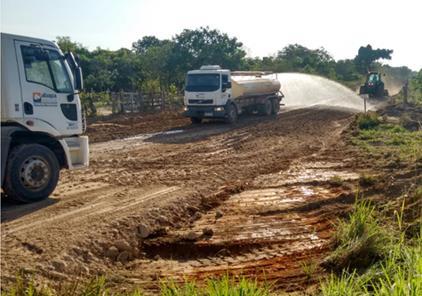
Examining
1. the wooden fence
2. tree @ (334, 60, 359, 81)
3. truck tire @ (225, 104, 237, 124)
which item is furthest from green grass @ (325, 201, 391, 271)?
tree @ (334, 60, 359, 81)

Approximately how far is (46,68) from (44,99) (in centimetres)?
55

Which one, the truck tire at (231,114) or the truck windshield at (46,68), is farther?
the truck tire at (231,114)

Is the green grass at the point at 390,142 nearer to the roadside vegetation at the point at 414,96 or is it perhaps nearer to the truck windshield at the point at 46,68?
the truck windshield at the point at 46,68

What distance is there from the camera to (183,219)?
774cm

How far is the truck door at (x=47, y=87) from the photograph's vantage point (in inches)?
302

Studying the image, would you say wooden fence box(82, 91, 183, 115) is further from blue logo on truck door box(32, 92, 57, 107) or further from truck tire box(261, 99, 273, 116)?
blue logo on truck door box(32, 92, 57, 107)

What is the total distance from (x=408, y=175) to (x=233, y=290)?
696 centimetres

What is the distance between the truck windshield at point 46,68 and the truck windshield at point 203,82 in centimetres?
1267

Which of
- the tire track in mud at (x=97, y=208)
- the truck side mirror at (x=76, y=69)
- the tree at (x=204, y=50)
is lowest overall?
the tire track in mud at (x=97, y=208)

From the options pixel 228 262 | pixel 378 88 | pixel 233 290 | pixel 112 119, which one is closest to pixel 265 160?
pixel 228 262

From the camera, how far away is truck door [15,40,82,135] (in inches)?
302

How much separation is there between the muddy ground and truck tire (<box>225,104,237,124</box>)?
26.2ft

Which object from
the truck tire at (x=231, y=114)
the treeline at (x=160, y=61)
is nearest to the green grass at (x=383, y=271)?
the truck tire at (x=231, y=114)

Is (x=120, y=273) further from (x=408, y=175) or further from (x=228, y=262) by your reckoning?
(x=408, y=175)
